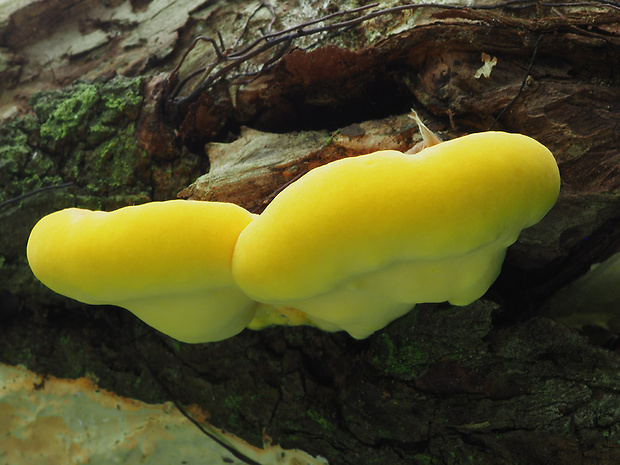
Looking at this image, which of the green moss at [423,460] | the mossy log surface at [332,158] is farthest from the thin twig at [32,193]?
the green moss at [423,460]

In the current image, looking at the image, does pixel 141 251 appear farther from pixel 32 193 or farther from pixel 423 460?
pixel 423 460

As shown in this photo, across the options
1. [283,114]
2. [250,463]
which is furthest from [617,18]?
[250,463]

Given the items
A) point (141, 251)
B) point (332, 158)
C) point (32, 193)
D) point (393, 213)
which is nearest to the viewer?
point (393, 213)

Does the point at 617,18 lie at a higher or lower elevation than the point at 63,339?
higher

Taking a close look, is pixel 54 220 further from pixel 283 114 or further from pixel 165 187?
pixel 283 114

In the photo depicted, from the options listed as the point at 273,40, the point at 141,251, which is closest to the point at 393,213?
the point at 141,251

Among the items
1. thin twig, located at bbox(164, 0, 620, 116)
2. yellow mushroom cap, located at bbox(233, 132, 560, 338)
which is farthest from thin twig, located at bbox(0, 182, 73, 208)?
yellow mushroom cap, located at bbox(233, 132, 560, 338)
